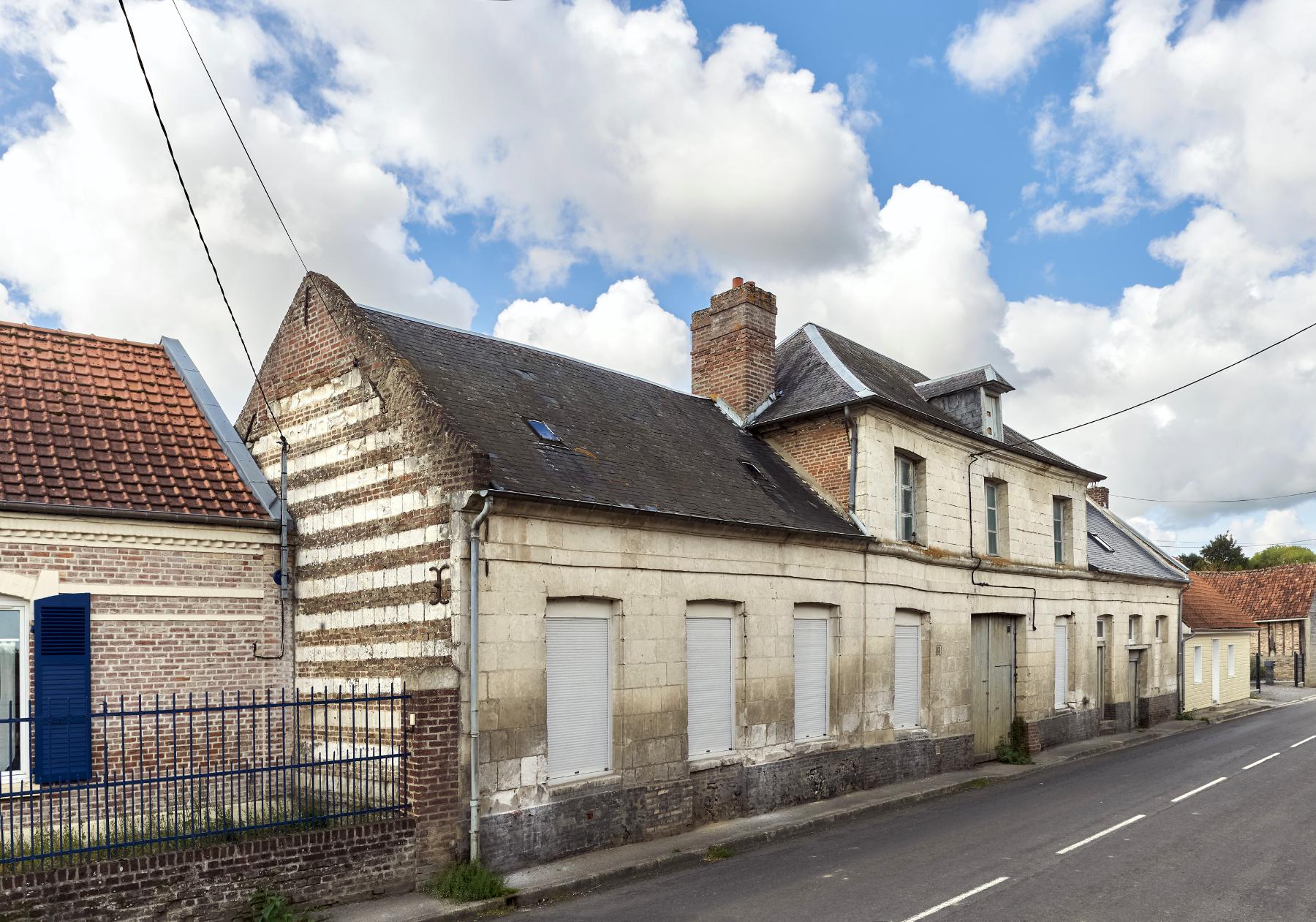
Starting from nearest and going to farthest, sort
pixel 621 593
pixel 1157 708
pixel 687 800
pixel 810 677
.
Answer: pixel 621 593
pixel 687 800
pixel 810 677
pixel 1157 708

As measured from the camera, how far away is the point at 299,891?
8.24 meters

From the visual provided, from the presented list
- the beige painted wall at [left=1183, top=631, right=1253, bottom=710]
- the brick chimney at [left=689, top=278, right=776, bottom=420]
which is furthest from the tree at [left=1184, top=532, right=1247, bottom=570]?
the brick chimney at [left=689, top=278, right=776, bottom=420]

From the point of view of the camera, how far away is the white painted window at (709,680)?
12.4m

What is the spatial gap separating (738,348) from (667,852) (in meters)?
9.56

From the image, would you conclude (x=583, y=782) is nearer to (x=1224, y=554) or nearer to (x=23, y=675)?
(x=23, y=675)

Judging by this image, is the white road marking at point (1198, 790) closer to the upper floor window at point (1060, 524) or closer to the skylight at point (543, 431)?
the upper floor window at point (1060, 524)

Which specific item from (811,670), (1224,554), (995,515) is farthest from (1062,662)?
(1224,554)

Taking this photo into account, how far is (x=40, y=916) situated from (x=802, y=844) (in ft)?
25.6

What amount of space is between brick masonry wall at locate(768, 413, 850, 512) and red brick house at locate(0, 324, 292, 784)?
8.46m

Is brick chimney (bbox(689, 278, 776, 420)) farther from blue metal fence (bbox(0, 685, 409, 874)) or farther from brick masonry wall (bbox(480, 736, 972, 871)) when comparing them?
blue metal fence (bbox(0, 685, 409, 874))

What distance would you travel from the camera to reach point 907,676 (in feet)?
53.5

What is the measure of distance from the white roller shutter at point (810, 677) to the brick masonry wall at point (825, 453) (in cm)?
220

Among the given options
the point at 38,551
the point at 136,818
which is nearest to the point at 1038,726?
the point at 136,818

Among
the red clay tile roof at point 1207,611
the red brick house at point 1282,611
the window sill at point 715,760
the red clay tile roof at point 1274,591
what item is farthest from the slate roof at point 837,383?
the red clay tile roof at point 1274,591
